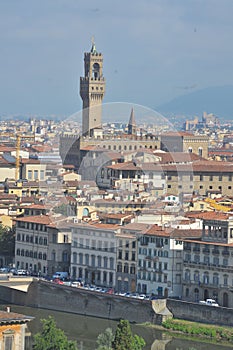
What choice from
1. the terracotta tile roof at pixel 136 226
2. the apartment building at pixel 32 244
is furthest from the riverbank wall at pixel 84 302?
the apartment building at pixel 32 244

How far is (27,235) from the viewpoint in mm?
37281

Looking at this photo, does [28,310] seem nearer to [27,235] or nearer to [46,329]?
[27,235]

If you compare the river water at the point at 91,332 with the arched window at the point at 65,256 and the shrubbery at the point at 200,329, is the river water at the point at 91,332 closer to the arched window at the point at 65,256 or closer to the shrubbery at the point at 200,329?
the shrubbery at the point at 200,329

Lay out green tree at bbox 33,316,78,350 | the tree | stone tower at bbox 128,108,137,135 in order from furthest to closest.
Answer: stone tower at bbox 128,108,137,135
the tree
green tree at bbox 33,316,78,350

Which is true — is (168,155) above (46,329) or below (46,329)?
above

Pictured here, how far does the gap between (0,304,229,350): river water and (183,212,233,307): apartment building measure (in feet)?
5.27

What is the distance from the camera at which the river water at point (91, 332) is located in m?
28.4

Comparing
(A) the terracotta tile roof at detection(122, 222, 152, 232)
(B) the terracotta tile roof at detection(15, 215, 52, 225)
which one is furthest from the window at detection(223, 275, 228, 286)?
(B) the terracotta tile roof at detection(15, 215, 52, 225)

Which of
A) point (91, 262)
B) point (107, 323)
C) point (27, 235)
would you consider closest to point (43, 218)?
point (27, 235)

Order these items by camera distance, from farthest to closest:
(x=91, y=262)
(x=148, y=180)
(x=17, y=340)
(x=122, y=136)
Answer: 1. (x=122, y=136)
2. (x=148, y=180)
3. (x=91, y=262)
4. (x=17, y=340)

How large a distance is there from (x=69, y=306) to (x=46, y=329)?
8.63 meters

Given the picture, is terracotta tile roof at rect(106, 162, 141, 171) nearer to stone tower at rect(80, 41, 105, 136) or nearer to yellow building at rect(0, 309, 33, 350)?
stone tower at rect(80, 41, 105, 136)

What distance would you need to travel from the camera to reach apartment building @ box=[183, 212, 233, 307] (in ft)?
102

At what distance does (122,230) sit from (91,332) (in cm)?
476
